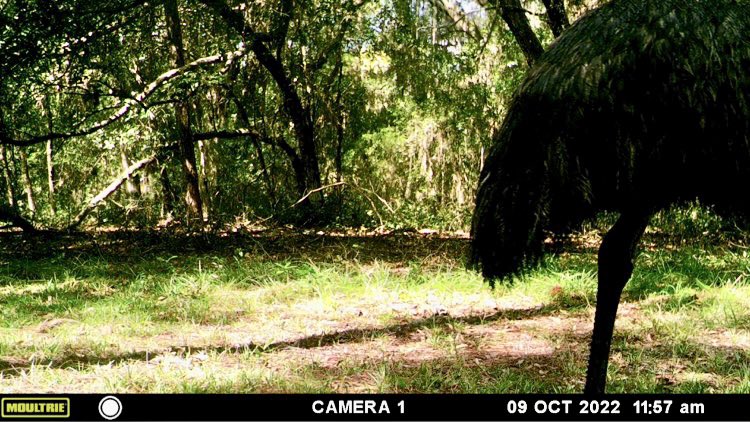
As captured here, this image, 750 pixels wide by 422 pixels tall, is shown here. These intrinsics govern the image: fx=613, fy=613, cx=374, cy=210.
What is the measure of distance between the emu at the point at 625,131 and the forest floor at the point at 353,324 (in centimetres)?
27

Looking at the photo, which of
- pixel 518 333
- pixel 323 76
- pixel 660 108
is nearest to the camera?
pixel 660 108

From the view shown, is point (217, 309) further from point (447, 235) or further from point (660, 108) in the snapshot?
point (447, 235)

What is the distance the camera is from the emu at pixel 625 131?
2.21 meters

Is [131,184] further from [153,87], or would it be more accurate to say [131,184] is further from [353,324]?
[353,324]

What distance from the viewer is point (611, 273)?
255cm

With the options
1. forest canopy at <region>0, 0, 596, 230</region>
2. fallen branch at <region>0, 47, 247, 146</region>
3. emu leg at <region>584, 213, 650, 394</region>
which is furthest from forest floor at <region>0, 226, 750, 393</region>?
forest canopy at <region>0, 0, 596, 230</region>

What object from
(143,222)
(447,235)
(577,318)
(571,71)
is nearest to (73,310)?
(577,318)

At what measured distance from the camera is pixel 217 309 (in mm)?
5434

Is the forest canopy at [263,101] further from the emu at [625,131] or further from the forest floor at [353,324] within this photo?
the emu at [625,131]

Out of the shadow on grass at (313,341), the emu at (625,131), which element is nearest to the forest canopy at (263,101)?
the shadow on grass at (313,341)

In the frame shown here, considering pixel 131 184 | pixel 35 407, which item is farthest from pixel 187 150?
pixel 35 407

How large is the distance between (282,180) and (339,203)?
361cm

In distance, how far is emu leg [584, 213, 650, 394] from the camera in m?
2.50

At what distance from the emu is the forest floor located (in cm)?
27
